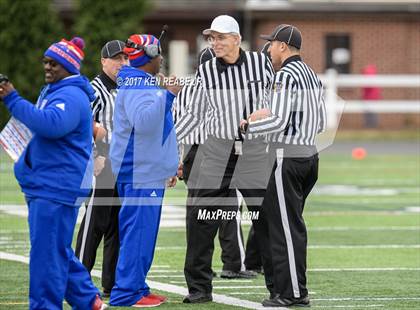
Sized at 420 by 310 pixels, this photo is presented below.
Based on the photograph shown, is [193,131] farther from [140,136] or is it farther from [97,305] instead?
[97,305]

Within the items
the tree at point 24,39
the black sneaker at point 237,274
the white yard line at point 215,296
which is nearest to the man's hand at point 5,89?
the white yard line at point 215,296

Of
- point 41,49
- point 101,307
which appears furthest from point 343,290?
point 41,49

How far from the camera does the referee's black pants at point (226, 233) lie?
10312 millimetres

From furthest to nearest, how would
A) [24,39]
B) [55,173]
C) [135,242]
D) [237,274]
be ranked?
[24,39] < [237,274] < [135,242] < [55,173]

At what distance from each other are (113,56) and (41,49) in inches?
771

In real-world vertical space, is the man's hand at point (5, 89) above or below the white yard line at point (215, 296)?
above

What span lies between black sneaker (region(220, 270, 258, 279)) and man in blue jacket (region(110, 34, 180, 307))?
5.74ft

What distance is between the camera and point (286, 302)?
28.5 ft

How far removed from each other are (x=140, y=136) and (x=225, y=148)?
0.84m

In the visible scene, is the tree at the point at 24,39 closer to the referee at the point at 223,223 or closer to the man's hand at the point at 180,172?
the referee at the point at 223,223

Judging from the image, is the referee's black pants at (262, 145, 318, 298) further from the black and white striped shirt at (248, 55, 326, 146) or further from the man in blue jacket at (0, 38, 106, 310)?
the man in blue jacket at (0, 38, 106, 310)

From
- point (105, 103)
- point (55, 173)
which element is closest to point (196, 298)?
point (105, 103)

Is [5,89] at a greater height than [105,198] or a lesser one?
greater

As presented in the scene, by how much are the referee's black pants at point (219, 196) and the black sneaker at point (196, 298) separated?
43 mm
